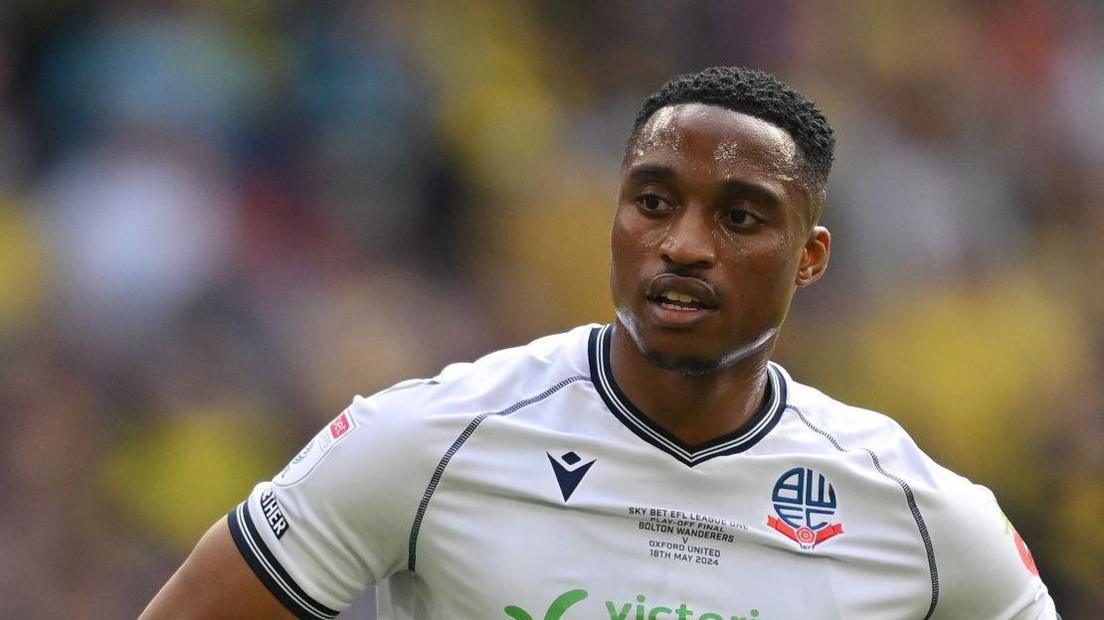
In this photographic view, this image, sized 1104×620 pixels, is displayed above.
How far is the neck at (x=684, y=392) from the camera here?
321cm

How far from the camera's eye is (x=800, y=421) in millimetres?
3322

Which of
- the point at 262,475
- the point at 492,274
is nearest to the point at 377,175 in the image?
the point at 492,274

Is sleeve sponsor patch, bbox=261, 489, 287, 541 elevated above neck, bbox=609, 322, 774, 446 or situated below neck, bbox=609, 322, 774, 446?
below

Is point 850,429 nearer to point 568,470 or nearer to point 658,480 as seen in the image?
point 658,480

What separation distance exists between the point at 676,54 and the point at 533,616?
529 cm

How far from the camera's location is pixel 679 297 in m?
3.02

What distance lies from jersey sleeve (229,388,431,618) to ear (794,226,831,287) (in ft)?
2.98

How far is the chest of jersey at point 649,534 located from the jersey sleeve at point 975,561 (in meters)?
0.06

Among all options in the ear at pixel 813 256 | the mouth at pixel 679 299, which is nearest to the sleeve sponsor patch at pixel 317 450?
the mouth at pixel 679 299

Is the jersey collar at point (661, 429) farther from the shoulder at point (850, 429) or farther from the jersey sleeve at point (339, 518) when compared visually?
the jersey sleeve at point (339, 518)

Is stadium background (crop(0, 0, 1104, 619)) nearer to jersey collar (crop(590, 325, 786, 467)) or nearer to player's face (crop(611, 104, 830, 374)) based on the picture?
jersey collar (crop(590, 325, 786, 467))

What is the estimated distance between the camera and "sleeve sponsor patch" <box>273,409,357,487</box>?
3039mm

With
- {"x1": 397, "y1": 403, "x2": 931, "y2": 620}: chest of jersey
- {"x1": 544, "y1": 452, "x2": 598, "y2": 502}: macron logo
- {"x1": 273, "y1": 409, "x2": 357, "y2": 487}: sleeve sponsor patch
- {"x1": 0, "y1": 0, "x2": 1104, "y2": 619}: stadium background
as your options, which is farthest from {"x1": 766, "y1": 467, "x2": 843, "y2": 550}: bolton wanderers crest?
{"x1": 0, "y1": 0, "x2": 1104, "y2": 619}: stadium background

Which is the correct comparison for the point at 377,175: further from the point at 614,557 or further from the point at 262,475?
the point at 614,557
